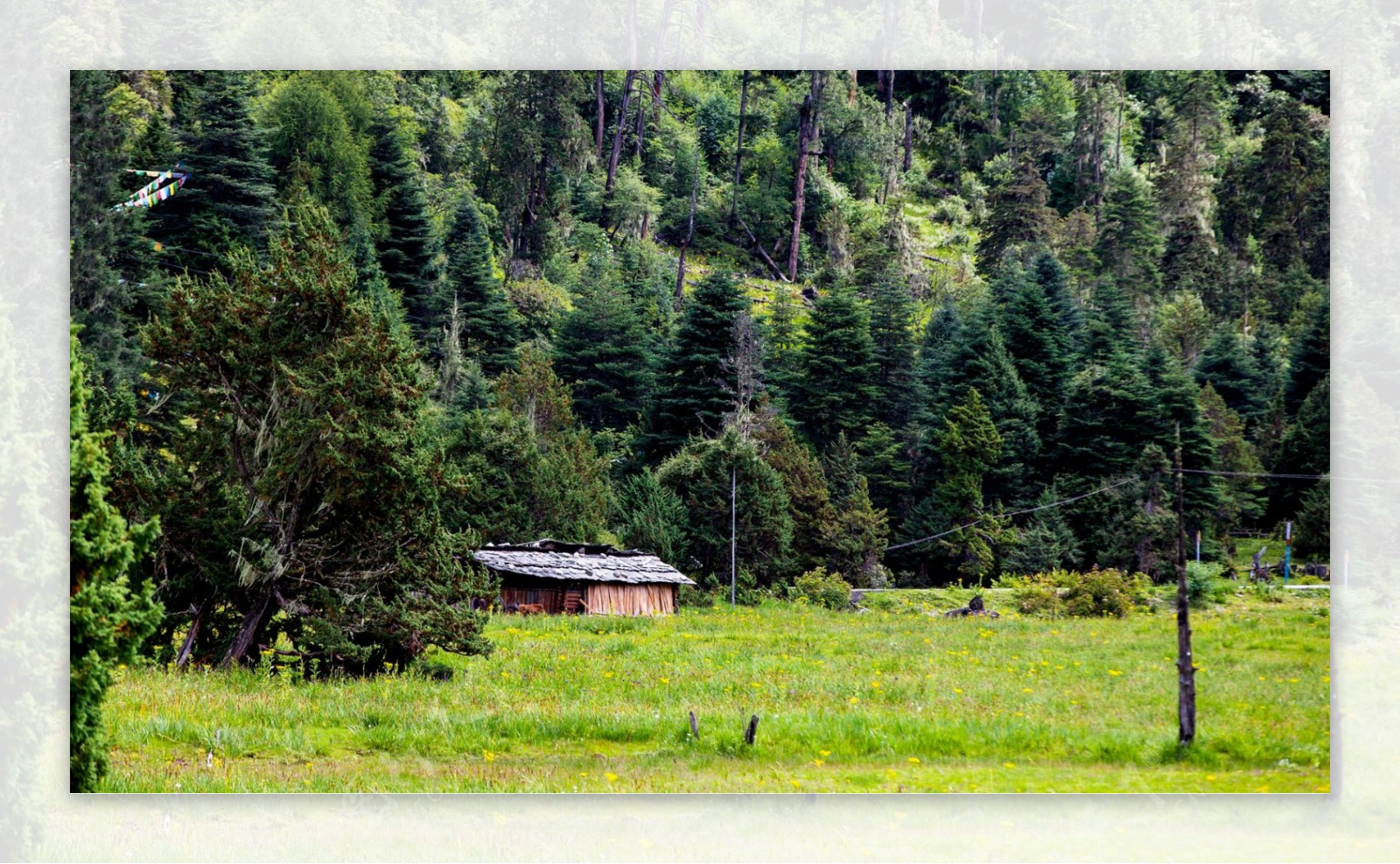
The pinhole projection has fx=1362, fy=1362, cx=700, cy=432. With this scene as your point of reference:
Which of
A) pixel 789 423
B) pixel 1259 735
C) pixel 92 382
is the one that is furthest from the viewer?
pixel 789 423

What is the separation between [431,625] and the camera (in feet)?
30.2

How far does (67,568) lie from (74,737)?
1.01 metres

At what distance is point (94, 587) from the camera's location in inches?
294

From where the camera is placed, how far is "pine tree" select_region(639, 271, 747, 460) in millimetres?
9938

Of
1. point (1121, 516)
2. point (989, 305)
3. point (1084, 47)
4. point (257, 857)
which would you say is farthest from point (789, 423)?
point (257, 857)

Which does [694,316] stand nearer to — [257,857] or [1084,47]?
[1084,47]

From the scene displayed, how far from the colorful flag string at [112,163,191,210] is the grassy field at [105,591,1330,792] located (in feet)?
10.1

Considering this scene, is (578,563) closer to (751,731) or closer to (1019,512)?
(751,731)

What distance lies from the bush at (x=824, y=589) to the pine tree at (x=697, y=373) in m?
1.29

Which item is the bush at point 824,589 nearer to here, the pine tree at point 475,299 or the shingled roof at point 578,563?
the shingled roof at point 578,563

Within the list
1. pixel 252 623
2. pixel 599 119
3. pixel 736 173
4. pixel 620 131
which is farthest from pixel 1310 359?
pixel 252 623

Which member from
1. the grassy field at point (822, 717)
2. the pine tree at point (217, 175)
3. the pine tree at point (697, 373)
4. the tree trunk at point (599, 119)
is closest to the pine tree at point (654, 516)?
the pine tree at point (697, 373)

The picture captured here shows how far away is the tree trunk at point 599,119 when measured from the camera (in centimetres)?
956

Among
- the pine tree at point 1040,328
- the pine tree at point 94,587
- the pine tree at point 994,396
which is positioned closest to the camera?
the pine tree at point 94,587
